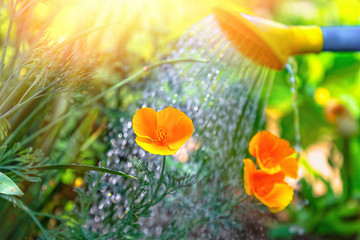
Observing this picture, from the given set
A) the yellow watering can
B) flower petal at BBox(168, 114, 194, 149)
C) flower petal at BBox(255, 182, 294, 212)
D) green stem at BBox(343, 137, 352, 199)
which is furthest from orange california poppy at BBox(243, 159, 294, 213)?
green stem at BBox(343, 137, 352, 199)

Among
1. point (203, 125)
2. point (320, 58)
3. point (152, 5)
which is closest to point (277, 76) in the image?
point (320, 58)

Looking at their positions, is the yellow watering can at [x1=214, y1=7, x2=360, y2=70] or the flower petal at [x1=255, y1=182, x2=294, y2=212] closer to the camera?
the flower petal at [x1=255, y1=182, x2=294, y2=212]

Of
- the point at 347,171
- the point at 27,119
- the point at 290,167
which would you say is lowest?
the point at 347,171

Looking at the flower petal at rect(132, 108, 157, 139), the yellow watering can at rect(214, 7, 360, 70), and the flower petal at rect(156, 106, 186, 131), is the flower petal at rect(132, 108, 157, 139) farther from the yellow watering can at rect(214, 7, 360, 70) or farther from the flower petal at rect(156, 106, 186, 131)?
the yellow watering can at rect(214, 7, 360, 70)

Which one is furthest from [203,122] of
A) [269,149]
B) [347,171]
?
[347,171]

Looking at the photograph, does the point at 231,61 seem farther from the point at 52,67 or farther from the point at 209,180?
the point at 52,67

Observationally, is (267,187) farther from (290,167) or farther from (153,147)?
(153,147)
